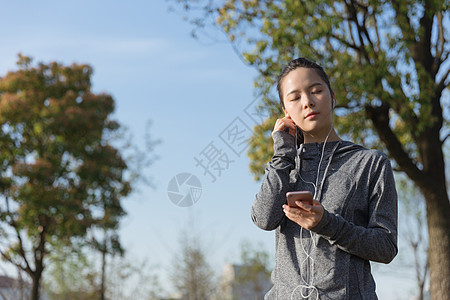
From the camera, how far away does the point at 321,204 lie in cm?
189

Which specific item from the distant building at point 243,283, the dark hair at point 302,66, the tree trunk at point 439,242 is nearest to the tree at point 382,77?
the tree trunk at point 439,242

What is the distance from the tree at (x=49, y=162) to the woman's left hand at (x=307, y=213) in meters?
13.4

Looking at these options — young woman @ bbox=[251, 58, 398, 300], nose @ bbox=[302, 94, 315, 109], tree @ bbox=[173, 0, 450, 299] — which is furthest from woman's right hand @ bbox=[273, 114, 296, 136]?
tree @ bbox=[173, 0, 450, 299]

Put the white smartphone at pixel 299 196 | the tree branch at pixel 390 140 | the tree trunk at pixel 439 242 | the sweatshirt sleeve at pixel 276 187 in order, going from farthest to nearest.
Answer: the tree branch at pixel 390 140 < the tree trunk at pixel 439 242 < the sweatshirt sleeve at pixel 276 187 < the white smartphone at pixel 299 196

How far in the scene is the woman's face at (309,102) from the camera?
207cm

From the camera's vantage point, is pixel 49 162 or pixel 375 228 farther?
pixel 49 162

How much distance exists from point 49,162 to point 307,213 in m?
13.7

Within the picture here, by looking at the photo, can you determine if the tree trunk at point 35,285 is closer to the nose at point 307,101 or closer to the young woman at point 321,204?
the young woman at point 321,204

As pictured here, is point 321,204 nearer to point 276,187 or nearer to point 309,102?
point 276,187

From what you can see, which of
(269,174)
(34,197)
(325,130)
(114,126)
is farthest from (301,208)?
(114,126)

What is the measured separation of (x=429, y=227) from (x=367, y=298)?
7.76 m

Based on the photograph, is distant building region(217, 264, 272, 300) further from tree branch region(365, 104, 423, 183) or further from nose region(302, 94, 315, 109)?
nose region(302, 94, 315, 109)

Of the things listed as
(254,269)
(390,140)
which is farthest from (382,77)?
(254,269)

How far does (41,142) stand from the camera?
49.1 feet
